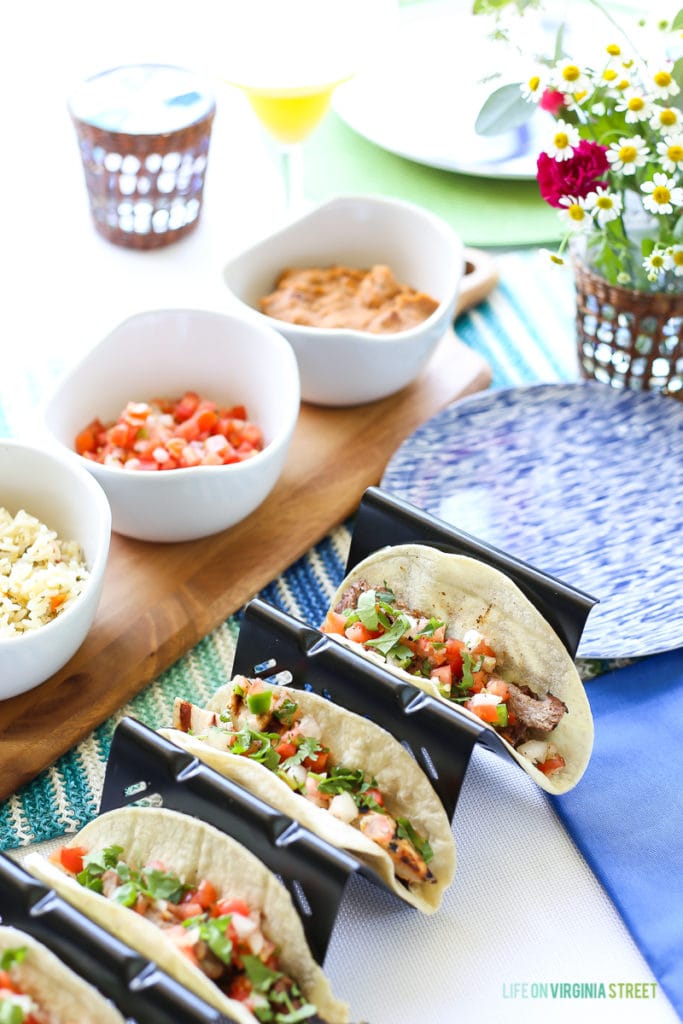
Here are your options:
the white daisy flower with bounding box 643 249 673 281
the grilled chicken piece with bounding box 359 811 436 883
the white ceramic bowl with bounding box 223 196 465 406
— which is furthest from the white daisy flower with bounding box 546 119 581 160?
the grilled chicken piece with bounding box 359 811 436 883

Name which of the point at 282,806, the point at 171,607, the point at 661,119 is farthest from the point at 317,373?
the point at 282,806

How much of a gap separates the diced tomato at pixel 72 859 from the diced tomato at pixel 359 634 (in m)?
0.52

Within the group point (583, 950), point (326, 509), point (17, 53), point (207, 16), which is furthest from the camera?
point (17, 53)

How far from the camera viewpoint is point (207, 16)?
299 cm

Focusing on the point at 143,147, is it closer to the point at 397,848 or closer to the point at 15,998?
the point at 397,848

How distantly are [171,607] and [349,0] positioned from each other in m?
1.71

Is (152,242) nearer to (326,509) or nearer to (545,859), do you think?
(326,509)

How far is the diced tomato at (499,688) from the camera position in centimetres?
183

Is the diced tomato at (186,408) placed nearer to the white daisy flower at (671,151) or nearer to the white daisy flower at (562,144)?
the white daisy flower at (562,144)

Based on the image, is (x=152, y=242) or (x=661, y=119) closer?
(x=661, y=119)

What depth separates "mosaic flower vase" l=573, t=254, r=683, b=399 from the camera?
2469 mm

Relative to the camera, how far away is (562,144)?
2285 mm

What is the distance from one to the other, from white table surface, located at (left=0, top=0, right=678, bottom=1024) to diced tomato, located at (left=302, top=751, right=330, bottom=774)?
0.20 metres

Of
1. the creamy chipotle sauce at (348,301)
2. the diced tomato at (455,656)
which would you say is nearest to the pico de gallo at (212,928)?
the diced tomato at (455,656)
